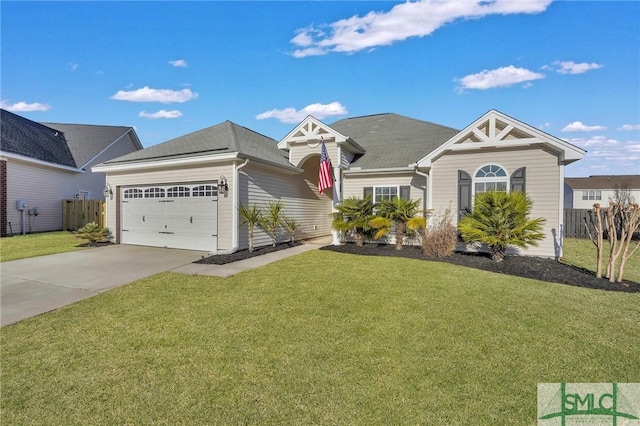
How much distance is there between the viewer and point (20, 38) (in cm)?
960

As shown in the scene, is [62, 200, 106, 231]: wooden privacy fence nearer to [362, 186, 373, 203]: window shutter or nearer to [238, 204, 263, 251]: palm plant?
[238, 204, 263, 251]: palm plant

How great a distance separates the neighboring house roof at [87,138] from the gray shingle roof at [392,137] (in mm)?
16030

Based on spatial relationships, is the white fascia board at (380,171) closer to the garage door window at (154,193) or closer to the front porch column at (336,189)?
the front porch column at (336,189)

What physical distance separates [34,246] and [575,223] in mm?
24221

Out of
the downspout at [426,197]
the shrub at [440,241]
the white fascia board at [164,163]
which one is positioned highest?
the white fascia board at [164,163]

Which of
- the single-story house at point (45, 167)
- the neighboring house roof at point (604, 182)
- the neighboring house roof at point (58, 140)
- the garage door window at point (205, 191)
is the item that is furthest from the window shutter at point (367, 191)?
the neighboring house roof at point (604, 182)

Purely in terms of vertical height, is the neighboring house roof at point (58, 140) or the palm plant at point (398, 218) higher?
the neighboring house roof at point (58, 140)

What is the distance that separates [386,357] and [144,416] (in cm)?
245

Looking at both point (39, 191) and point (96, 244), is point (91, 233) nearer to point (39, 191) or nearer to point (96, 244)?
point (96, 244)

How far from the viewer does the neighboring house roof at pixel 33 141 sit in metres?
15.1

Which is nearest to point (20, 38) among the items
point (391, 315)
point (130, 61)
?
point (130, 61)

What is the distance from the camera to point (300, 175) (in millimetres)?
14047

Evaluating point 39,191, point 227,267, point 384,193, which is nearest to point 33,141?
point 39,191

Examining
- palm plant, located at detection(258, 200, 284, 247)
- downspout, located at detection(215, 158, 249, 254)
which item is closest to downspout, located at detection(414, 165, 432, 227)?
palm plant, located at detection(258, 200, 284, 247)
